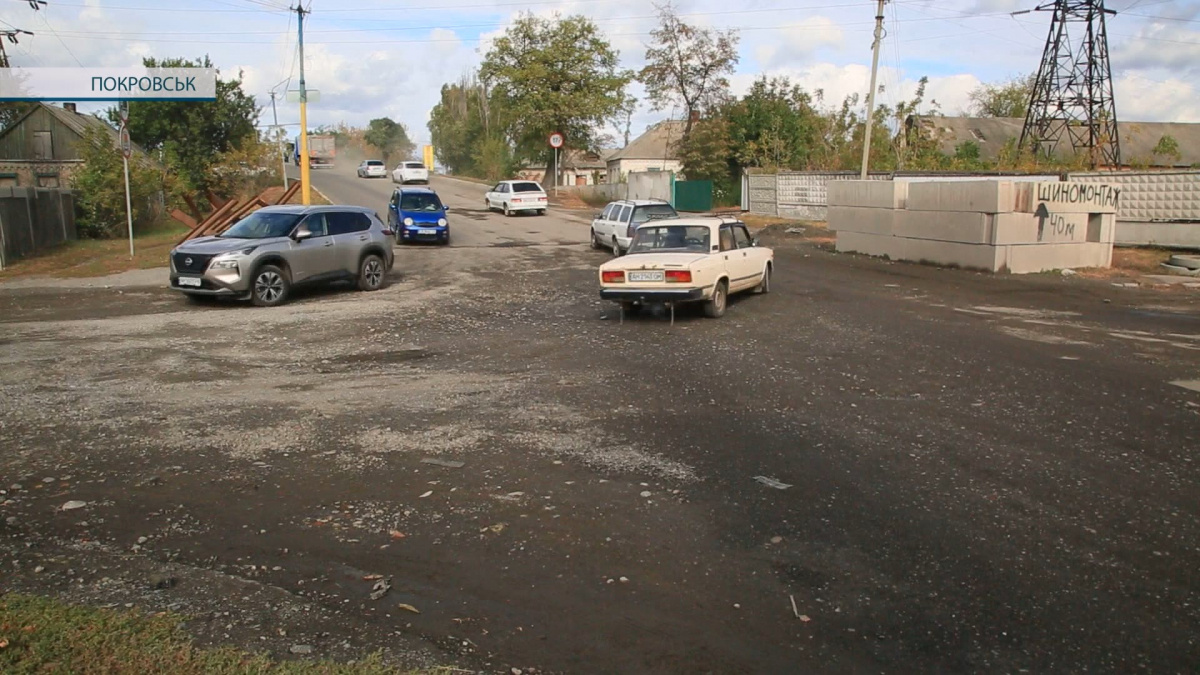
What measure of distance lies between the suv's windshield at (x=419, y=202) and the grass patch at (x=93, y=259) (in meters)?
6.66

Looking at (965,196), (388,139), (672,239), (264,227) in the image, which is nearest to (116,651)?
(672,239)

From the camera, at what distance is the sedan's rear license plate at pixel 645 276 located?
40.9 ft

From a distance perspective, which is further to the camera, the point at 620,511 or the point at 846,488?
the point at 846,488

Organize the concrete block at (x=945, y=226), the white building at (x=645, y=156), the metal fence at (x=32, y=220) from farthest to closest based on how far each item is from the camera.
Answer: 1. the white building at (x=645, y=156)
2. the metal fence at (x=32, y=220)
3. the concrete block at (x=945, y=226)

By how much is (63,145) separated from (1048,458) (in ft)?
168

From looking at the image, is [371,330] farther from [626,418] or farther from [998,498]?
[998,498]

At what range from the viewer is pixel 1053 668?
12.5ft

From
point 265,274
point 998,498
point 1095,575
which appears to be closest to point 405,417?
point 998,498

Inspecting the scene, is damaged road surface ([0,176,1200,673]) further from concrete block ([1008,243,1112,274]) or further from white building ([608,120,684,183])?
white building ([608,120,684,183])

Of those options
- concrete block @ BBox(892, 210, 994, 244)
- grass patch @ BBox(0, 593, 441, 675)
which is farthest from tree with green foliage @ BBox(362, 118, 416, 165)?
grass patch @ BBox(0, 593, 441, 675)

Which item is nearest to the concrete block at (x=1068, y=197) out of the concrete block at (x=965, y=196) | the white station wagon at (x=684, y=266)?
the concrete block at (x=965, y=196)

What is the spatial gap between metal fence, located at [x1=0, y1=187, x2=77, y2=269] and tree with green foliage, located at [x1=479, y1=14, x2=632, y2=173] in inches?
1326

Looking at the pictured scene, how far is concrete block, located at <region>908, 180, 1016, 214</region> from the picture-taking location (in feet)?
61.3

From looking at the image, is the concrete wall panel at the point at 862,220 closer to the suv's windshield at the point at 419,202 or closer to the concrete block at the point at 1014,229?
the concrete block at the point at 1014,229
